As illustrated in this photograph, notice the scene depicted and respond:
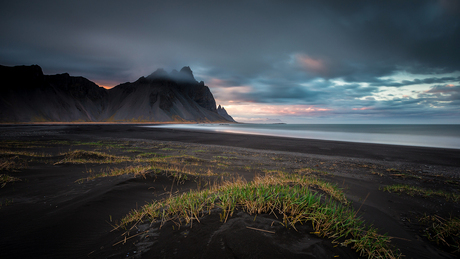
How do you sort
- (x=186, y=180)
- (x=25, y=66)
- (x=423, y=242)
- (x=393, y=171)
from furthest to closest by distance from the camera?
(x=25, y=66), (x=393, y=171), (x=186, y=180), (x=423, y=242)

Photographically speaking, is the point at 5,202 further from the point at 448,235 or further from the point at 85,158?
the point at 448,235

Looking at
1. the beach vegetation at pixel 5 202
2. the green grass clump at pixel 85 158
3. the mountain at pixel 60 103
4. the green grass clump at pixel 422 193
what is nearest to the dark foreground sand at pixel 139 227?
the beach vegetation at pixel 5 202

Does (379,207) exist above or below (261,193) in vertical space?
below

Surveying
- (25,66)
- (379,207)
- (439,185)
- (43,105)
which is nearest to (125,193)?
(379,207)

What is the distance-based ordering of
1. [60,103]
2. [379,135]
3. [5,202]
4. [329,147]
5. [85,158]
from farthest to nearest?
[60,103] → [379,135] → [329,147] → [85,158] → [5,202]

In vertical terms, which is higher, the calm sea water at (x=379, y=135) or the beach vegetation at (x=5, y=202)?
the calm sea water at (x=379, y=135)

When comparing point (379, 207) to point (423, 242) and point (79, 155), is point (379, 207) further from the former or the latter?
point (79, 155)

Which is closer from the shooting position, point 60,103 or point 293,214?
point 293,214

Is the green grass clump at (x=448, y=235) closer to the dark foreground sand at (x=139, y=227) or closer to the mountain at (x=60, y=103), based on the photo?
the dark foreground sand at (x=139, y=227)

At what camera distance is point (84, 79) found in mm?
190500

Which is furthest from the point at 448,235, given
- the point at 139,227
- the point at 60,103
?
the point at 60,103

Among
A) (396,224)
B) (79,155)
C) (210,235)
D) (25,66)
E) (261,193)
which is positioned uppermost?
(25,66)

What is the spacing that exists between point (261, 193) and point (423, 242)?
11.7 ft

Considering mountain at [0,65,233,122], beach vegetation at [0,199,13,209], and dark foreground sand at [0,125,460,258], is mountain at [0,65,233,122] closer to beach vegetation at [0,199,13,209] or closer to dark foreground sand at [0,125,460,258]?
beach vegetation at [0,199,13,209]
